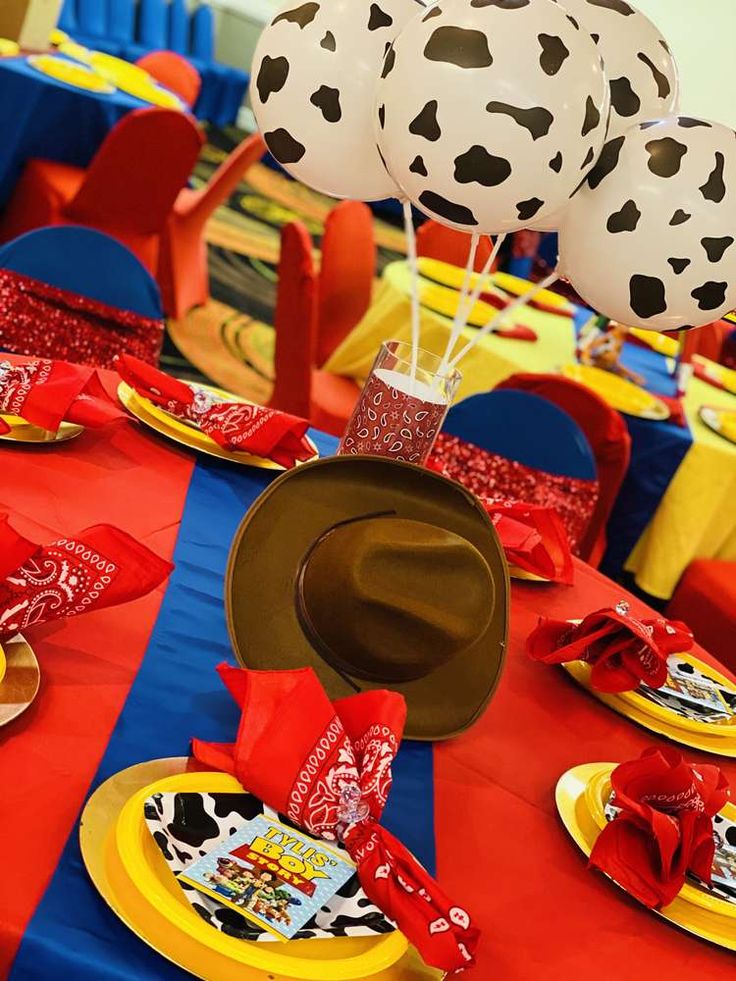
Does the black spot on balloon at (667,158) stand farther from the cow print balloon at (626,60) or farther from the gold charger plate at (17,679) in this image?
the gold charger plate at (17,679)

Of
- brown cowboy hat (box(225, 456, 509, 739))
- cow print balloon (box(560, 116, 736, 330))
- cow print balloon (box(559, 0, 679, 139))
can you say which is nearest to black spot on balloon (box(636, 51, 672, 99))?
cow print balloon (box(559, 0, 679, 139))

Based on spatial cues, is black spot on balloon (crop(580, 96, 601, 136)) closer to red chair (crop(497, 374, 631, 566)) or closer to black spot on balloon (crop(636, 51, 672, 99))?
black spot on balloon (crop(636, 51, 672, 99))

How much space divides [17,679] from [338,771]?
30cm

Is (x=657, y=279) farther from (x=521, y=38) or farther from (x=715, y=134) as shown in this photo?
(x=521, y=38)

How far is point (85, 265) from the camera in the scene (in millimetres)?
2174

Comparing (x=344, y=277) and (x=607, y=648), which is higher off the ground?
(x=607, y=648)

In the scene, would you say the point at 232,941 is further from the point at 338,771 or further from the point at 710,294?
the point at 710,294

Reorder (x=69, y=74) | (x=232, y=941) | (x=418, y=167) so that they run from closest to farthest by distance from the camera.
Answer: (x=232, y=941) → (x=418, y=167) → (x=69, y=74)

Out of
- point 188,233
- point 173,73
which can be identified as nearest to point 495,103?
point 188,233

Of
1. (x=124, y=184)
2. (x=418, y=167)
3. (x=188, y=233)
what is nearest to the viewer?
(x=418, y=167)

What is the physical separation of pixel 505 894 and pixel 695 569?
2.28 meters

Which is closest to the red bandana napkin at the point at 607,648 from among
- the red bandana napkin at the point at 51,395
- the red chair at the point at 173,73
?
the red bandana napkin at the point at 51,395

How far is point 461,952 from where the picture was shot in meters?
0.83

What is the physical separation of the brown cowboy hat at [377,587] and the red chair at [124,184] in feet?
9.54
